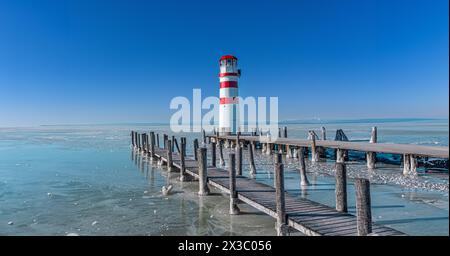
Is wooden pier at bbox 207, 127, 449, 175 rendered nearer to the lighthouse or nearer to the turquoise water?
the turquoise water

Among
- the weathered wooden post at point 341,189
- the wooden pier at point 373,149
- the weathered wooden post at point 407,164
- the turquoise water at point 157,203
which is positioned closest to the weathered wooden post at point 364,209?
the weathered wooden post at point 341,189

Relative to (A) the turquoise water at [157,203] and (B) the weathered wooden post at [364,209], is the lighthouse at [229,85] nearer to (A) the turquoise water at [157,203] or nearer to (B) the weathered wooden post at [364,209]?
(A) the turquoise water at [157,203]

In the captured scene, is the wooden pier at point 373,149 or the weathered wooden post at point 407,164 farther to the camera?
the weathered wooden post at point 407,164

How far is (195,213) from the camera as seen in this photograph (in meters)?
11.1

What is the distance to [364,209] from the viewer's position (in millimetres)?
6488

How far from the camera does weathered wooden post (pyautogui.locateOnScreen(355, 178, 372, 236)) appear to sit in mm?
6473

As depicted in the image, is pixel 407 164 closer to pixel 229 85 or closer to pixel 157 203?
pixel 157 203

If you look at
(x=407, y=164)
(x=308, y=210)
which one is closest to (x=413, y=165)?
(x=407, y=164)

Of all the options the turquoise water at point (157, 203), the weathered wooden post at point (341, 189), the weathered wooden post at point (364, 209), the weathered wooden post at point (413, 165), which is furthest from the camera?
the weathered wooden post at point (413, 165)

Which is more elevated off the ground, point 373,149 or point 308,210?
point 373,149

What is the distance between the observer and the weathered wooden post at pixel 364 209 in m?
6.47

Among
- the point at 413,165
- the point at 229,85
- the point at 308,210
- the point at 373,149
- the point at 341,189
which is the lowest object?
the point at 308,210
